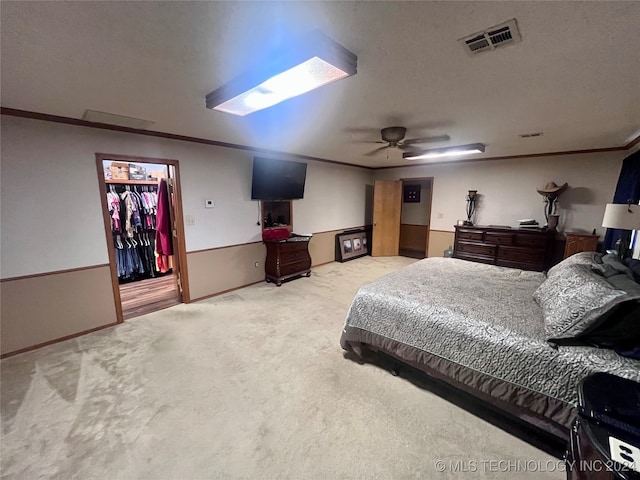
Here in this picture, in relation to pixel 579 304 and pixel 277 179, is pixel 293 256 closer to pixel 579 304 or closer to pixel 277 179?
pixel 277 179

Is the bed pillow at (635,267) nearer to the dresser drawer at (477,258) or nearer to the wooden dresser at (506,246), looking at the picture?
the wooden dresser at (506,246)

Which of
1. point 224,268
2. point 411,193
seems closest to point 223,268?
point 224,268

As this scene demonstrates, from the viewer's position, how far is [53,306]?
2.73 meters

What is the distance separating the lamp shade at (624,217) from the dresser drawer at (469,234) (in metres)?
2.48

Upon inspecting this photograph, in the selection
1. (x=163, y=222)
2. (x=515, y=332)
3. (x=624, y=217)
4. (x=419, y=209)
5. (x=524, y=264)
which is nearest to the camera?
(x=515, y=332)

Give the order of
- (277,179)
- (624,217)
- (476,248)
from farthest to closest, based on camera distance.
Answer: (476,248) < (277,179) < (624,217)

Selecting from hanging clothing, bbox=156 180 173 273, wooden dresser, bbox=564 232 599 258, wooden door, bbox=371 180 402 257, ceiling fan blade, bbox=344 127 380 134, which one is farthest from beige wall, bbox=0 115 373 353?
wooden dresser, bbox=564 232 599 258

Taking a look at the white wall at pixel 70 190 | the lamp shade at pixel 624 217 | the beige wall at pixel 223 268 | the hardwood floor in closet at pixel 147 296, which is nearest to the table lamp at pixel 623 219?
the lamp shade at pixel 624 217

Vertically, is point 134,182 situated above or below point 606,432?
above

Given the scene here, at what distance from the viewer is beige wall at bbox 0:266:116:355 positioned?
8.27 feet

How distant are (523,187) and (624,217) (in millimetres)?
2797

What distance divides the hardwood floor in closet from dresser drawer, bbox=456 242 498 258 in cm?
513


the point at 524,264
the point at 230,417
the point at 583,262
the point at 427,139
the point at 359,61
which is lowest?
the point at 230,417

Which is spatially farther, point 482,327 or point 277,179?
point 277,179
